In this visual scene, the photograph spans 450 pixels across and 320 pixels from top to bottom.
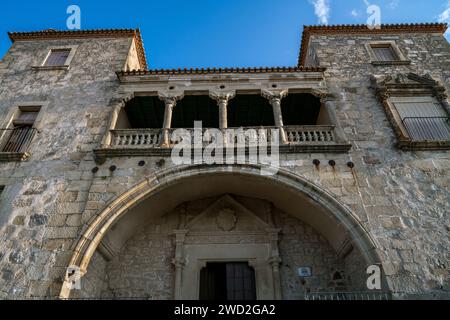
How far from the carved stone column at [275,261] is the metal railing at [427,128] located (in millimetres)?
4556

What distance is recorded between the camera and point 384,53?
34.8 feet

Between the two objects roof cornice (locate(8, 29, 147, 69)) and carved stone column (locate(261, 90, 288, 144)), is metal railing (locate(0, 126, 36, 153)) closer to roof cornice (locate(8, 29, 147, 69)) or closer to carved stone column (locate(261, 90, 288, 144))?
roof cornice (locate(8, 29, 147, 69))

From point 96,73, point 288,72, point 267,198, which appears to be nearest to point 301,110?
point 288,72

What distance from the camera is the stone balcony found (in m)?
7.46

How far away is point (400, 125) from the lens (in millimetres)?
8109

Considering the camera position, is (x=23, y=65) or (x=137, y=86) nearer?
(x=137, y=86)

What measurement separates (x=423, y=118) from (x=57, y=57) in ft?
39.9

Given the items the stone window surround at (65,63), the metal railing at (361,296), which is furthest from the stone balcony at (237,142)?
the stone window surround at (65,63)

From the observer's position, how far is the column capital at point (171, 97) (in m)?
8.76

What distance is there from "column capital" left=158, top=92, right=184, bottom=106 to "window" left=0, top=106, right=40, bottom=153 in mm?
3687

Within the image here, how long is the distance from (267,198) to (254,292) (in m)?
2.41

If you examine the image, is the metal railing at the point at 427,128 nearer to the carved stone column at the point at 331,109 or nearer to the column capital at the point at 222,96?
the carved stone column at the point at 331,109

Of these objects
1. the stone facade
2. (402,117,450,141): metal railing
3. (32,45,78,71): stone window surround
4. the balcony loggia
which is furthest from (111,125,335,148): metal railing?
(32,45,78,71): stone window surround

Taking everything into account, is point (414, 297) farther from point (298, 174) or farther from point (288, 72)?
point (288, 72)
